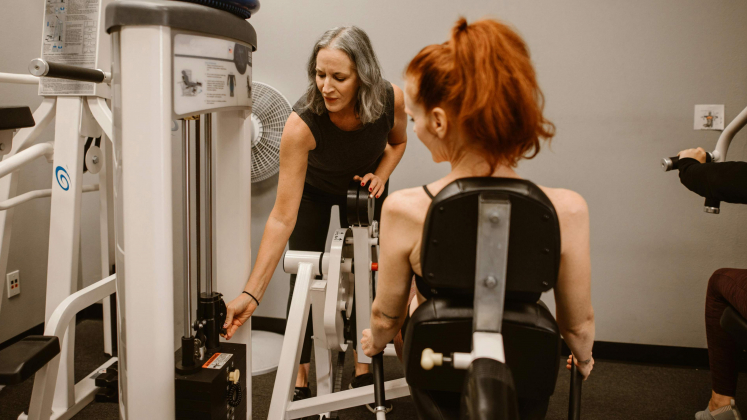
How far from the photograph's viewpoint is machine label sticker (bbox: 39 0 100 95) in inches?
67.6

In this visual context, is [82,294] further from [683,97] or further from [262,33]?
[683,97]

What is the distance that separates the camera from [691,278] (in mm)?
2320

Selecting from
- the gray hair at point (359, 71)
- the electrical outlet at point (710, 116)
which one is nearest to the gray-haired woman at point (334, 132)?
the gray hair at point (359, 71)

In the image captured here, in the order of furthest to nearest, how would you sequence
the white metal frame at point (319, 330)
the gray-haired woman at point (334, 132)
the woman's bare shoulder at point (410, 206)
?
1. the gray-haired woman at point (334, 132)
2. the white metal frame at point (319, 330)
3. the woman's bare shoulder at point (410, 206)

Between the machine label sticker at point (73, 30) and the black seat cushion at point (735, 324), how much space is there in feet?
7.58

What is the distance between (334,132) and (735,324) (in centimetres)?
141

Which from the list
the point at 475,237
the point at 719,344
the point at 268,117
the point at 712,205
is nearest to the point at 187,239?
the point at 475,237

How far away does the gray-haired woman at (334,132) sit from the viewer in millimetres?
1479

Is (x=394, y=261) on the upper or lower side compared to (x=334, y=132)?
lower

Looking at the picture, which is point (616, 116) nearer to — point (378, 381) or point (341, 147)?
point (341, 147)

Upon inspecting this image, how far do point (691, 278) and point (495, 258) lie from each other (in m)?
2.17

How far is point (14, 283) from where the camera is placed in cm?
232

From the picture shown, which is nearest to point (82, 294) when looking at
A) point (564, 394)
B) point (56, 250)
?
point (56, 250)

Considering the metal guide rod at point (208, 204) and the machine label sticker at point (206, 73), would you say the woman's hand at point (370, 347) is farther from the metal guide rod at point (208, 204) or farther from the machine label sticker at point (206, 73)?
the machine label sticker at point (206, 73)
